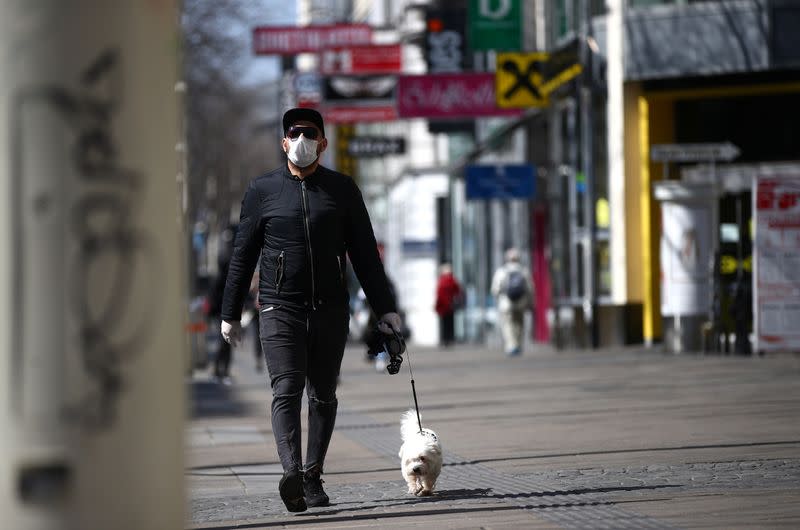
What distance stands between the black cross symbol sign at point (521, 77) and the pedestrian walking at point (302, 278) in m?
22.0

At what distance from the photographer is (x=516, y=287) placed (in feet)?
95.5

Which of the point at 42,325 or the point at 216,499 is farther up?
the point at 42,325

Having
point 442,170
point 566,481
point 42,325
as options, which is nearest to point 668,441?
point 566,481

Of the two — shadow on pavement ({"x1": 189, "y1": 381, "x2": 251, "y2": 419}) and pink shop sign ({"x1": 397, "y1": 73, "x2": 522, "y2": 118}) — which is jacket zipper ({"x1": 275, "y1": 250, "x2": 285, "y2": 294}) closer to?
shadow on pavement ({"x1": 189, "y1": 381, "x2": 251, "y2": 419})

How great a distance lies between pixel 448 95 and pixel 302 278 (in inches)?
919

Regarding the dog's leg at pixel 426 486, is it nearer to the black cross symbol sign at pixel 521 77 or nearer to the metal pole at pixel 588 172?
the metal pole at pixel 588 172

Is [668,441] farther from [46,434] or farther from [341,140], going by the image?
[341,140]

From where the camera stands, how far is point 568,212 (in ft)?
110

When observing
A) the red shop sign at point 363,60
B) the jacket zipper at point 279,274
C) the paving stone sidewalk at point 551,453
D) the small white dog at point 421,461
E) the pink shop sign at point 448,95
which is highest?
the red shop sign at point 363,60

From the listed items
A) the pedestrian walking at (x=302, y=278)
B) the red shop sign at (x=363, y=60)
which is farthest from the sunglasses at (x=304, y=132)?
the red shop sign at (x=363, y=60)

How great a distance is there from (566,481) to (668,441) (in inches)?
95.8

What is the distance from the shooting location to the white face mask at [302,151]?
28.5 feet

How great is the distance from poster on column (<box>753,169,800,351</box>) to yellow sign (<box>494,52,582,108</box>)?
341 inches

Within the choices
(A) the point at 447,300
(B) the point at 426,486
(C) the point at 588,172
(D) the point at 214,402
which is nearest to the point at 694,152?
(D) the point at 214,402
